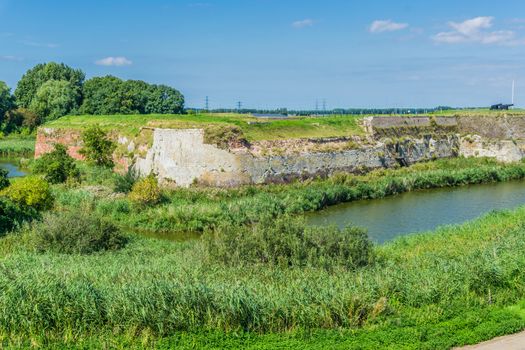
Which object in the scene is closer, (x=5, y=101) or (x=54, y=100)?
(x=54, y=100)

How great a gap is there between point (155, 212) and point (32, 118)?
157 feet

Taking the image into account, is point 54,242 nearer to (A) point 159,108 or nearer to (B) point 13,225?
(B) point 13,225

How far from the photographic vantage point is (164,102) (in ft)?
172

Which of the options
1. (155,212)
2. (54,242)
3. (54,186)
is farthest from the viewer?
(54,186)

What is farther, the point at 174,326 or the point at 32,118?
the point at 32,118

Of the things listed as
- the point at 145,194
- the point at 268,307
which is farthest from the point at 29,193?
the point at 268,307

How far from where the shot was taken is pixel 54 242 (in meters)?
18.3

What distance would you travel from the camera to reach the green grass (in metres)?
34.0

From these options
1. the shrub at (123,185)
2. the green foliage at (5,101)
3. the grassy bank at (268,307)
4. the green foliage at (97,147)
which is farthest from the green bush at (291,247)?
the green foliage at (5,101)

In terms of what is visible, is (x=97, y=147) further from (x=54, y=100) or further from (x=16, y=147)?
(x=54, y=100)

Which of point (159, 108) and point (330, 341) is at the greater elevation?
point (159, 108)

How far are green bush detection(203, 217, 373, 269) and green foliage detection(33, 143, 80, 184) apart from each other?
18833 mm

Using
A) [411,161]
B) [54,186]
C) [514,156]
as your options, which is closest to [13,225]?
[54,186]

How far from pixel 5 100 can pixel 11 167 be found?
23157 millimetres
